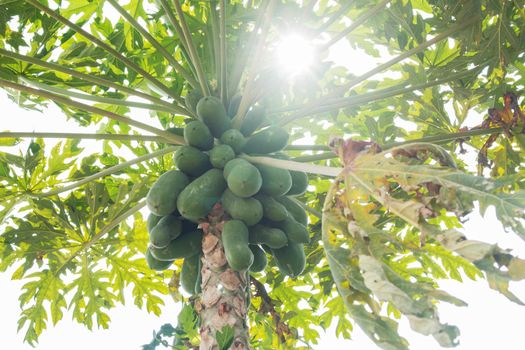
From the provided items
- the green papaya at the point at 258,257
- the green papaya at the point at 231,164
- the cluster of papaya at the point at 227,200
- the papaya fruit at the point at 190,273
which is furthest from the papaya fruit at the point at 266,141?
the papaya fruit at the point at 190,273

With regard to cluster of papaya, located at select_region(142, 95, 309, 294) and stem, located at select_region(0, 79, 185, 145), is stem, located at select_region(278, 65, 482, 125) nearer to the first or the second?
cluster of papaya, located at select_region(142, 95, 309, 294)

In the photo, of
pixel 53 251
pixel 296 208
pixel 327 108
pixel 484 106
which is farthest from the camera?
pixel 484 106

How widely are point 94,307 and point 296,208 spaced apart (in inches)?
75.8

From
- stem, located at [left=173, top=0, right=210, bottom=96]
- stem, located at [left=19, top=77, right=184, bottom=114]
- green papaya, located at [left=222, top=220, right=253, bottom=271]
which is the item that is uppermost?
stem, located at [left=173, top=0, right=210, bottom=96]

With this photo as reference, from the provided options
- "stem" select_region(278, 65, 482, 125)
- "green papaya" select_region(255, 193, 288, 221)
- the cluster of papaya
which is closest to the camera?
the cluster of papaya

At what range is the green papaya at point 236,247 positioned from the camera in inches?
79.2

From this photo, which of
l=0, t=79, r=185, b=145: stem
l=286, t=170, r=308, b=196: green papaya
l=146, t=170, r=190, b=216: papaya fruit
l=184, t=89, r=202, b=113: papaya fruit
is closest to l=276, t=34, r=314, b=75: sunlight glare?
l=184, t=89, r=202, b=113: papaya fruit

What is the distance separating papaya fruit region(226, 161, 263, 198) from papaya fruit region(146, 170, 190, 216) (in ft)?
0.87

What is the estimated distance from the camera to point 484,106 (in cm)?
365

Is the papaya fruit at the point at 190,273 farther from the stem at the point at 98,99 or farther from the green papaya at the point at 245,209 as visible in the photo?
the stem at the point at 98,99

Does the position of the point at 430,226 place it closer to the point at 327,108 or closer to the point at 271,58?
the point at 327,108

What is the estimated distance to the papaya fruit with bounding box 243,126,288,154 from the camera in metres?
2.49

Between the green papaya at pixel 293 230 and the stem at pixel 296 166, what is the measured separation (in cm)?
31

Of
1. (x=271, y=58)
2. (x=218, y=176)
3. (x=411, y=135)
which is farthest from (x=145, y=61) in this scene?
(x=411, y=135)
